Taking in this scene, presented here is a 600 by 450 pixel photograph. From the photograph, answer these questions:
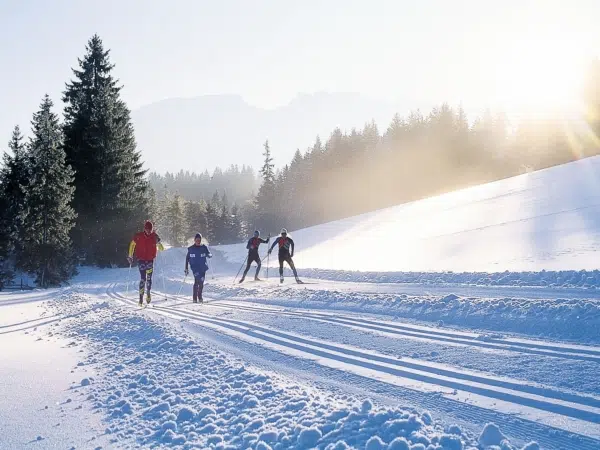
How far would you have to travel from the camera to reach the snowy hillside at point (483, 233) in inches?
617

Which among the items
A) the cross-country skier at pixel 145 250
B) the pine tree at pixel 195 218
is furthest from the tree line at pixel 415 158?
the cross-country skier at pixel 145 250

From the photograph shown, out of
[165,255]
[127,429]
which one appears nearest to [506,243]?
[127,429]

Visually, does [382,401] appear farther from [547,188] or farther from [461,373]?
[547,188]

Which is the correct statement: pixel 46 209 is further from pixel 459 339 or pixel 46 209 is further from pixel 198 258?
pixel 459 339

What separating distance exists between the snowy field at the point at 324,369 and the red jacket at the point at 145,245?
1.79 m

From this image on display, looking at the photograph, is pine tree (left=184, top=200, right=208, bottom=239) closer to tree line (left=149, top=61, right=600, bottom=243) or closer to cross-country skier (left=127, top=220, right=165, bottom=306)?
tree line (left=149, top=61, right=600, bottom=243)

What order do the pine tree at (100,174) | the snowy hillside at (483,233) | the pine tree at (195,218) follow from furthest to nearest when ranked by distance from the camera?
1. the pine tree at (195,218)
2. the pine tree at (100,174)
3. the snowy hillside at (483,233)

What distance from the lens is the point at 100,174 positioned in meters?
34.0

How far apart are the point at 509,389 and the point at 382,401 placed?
4.43 ft

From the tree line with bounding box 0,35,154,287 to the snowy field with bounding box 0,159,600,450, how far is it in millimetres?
13997

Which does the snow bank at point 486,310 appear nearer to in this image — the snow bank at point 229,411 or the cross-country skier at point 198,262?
the cross-country skier at point 198,262

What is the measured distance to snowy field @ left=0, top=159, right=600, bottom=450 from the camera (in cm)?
386

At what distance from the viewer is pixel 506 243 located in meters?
18.2

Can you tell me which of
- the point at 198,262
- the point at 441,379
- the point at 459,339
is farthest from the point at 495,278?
the point at 198,262
